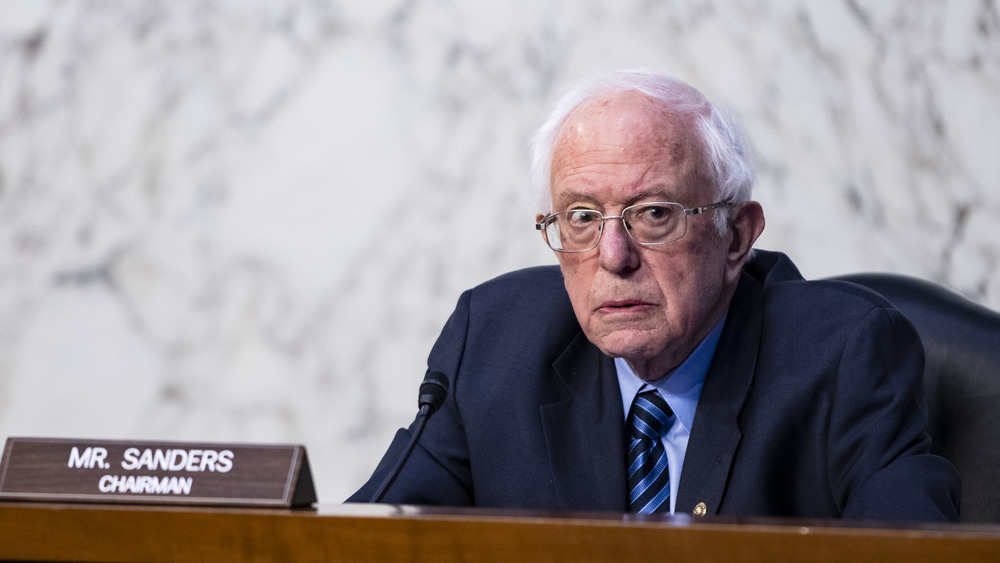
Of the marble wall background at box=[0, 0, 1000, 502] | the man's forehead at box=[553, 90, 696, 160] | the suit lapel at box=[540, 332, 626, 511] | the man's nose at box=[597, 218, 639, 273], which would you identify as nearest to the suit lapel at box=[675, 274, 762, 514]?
the suit lapel at box=[540, 332, 626, 511]

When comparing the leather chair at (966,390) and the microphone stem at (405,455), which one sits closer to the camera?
the microphone stem at (405,455)

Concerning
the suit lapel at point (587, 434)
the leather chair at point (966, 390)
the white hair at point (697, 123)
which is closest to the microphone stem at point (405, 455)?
the suit lapel at point (587, 434)

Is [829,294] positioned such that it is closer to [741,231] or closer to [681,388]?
[741,231]

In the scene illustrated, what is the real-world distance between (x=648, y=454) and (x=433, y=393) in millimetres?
477

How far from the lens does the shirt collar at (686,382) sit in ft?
5.74

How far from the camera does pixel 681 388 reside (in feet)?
5.78

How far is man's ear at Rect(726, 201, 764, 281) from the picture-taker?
179cm

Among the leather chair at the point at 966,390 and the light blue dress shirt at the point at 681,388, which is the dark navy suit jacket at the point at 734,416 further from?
the leather chair at the point at 966,390

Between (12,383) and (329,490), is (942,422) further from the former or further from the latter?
(12,383)

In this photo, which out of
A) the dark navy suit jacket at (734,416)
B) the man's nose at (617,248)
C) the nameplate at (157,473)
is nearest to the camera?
the nameplate at (157,473)

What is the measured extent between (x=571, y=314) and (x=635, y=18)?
105 centimetres

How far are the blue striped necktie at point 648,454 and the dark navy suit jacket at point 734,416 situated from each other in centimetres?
3

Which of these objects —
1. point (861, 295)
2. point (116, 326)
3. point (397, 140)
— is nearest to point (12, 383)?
point (116, 326)

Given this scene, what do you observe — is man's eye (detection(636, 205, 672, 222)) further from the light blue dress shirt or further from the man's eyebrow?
the light blue dress shirt
